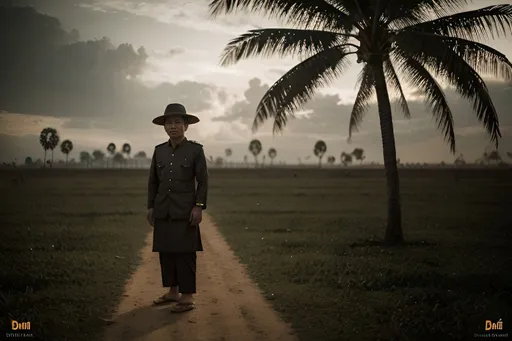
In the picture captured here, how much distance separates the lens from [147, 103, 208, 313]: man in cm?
570

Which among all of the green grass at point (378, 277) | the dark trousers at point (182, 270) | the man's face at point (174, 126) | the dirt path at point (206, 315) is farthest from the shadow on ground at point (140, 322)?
the man's face at point (174, 126)

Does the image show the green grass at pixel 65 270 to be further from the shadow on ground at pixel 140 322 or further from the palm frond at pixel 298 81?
the palm frond at pixel 298 81

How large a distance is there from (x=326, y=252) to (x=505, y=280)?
4.29 m

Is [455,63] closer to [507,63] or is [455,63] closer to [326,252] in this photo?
[507,63]

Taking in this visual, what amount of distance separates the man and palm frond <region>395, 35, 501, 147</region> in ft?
22.3

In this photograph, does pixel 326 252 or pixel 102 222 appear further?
pixel 102 222

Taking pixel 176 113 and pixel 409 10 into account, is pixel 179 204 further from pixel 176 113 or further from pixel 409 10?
pixel 409 10

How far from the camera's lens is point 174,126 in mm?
5781

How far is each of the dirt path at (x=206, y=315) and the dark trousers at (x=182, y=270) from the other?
15.0 inches

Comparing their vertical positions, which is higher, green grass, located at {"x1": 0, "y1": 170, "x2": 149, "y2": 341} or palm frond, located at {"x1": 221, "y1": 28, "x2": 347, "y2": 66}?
palm frond, located at {"x1": 221, "y1": 28, "x2": 347, "y2": 66}

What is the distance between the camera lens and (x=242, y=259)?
1003 cm

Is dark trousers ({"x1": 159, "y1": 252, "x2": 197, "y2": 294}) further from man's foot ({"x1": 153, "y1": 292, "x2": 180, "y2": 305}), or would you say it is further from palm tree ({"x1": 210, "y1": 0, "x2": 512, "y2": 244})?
palm tree ({"x1": 210, "y1": 0, "x2": 512, "y2": 244})

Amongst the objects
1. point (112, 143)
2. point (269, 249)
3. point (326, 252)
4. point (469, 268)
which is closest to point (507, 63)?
point (469, 268)

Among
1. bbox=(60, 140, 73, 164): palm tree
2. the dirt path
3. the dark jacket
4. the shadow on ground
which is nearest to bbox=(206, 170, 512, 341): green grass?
the dirt path
